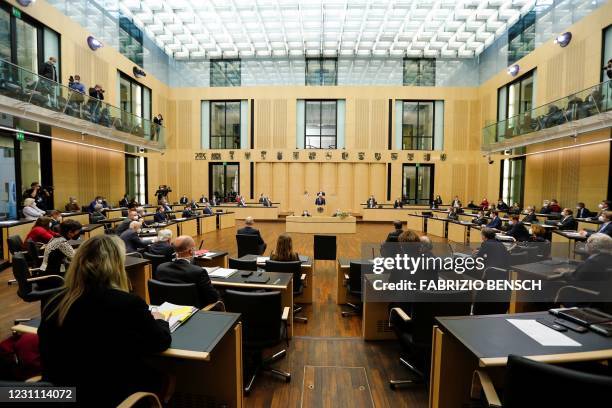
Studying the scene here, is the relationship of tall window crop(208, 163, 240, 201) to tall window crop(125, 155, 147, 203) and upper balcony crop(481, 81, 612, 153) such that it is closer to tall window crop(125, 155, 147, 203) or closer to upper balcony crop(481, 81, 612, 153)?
tall window crop(125, 155, 147, 203)

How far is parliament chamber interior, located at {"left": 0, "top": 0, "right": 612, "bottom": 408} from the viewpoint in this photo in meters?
1.81

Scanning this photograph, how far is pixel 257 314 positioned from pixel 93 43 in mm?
15014

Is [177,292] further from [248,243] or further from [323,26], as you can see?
[323,26]

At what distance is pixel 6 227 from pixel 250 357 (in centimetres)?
694

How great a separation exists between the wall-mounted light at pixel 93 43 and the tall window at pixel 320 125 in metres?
10.7

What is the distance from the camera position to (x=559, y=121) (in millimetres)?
10539

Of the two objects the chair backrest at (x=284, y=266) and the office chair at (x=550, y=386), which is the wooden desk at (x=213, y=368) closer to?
the office chair at (x=550, y=386)

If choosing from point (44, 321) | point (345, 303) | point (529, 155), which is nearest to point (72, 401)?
point (44, 321)

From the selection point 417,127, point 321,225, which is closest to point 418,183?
point 417,127

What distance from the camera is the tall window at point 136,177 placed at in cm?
1591

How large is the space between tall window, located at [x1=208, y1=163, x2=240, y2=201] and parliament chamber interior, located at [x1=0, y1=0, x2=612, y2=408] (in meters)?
0.13

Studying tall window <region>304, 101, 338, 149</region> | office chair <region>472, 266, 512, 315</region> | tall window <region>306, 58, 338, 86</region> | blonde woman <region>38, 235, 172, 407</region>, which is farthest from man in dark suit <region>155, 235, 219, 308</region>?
tall window <region>306, 58, 338, 86</region>

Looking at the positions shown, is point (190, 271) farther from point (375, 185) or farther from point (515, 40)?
point (515, 40)

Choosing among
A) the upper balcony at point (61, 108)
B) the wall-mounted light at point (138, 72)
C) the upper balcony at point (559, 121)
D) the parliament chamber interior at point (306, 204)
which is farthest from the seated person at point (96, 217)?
the upper balcony at point (559, 121)
